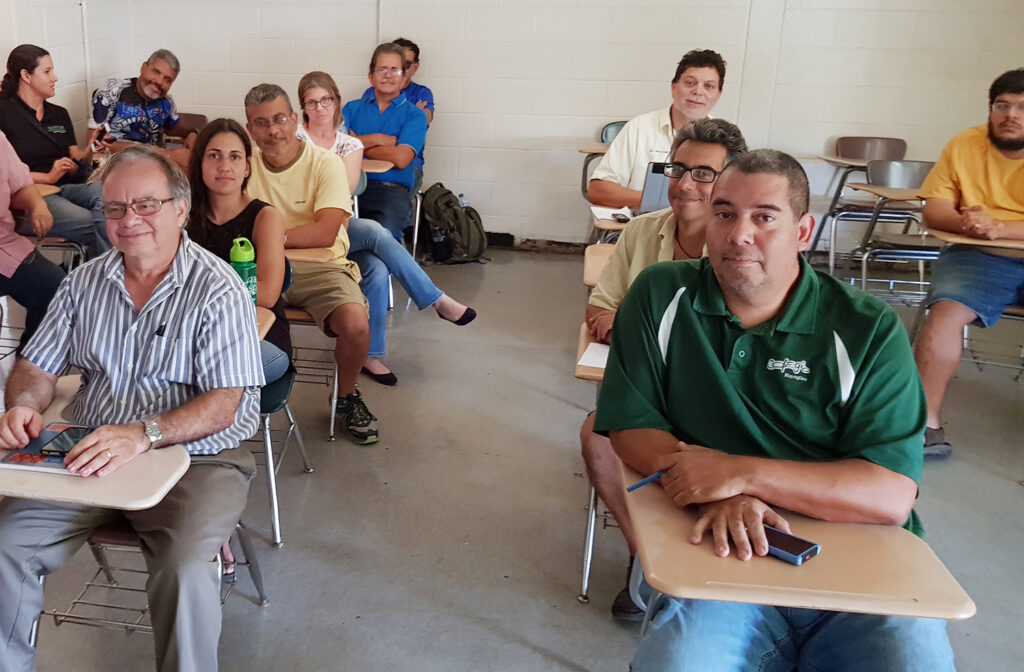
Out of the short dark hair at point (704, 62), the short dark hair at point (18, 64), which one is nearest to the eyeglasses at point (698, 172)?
the short dark hair at point (704, 62)

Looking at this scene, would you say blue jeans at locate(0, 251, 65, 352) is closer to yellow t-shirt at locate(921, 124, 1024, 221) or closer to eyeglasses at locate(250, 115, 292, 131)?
eyeglasses at locate(250, 115, 292, 131)

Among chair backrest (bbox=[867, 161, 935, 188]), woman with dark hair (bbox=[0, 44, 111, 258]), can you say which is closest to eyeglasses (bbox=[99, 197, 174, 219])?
woman with dark hair (bbox=[0, 44, 111, 258])

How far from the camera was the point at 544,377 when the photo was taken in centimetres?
383

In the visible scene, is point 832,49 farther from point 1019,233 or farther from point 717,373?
point 717,373

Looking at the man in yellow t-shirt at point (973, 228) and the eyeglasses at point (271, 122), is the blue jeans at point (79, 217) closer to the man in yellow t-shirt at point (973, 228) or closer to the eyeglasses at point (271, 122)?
the eyeglasses at point (271, 122)

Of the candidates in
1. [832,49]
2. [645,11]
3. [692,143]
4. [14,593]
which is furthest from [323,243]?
[832,49]

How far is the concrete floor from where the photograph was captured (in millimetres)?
2070

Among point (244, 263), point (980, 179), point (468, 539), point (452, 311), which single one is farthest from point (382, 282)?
point (980, 179)

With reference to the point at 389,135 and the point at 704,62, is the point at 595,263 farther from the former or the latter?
the point at 389,135

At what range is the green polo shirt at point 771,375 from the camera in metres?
1.49

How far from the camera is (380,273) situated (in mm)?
3715

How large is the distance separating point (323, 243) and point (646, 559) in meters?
2.28

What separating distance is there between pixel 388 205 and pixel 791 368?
3.68m

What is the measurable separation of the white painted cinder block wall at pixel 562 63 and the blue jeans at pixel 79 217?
4.03ft
